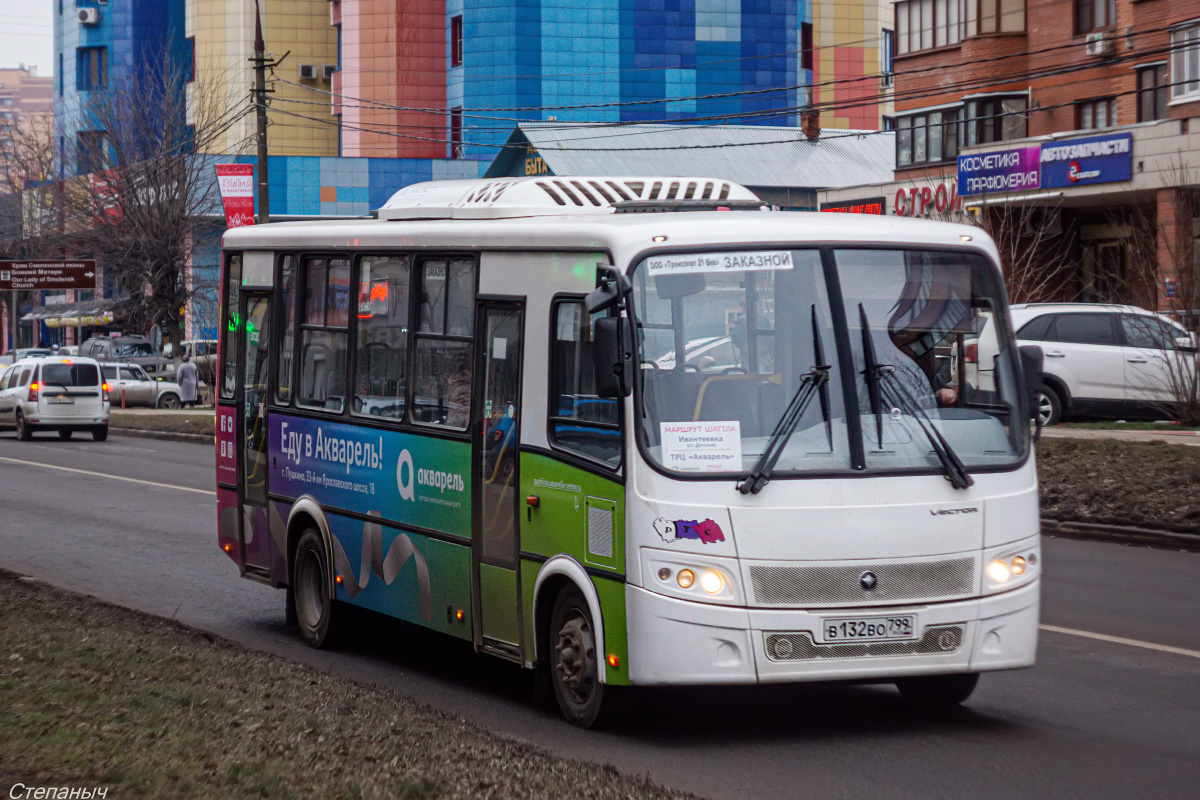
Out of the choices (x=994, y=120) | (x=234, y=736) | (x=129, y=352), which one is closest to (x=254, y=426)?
(x=234, y=736)

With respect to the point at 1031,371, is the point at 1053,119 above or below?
above

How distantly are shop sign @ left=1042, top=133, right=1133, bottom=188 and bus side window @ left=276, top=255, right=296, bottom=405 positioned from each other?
30.6m

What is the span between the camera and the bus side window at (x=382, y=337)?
977 cm

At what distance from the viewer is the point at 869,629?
7.25 m

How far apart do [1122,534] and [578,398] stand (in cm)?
936

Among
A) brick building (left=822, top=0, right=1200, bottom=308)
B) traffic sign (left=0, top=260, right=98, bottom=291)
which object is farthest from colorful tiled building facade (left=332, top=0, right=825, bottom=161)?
brick building (left=822, top=0, right=1200, bottom=308)

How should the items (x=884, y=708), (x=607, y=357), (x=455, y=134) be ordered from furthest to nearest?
(x=455, y=134)
(x=884, y=708)
(x=607, y=357)

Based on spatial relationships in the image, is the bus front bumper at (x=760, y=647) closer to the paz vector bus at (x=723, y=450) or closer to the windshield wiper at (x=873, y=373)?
the paz vector bus at (x=723, y=450)

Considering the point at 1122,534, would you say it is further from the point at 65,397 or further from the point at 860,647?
the point at 65,397

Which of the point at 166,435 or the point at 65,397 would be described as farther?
the point at 166,435

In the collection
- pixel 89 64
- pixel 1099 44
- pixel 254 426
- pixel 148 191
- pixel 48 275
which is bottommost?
pixel 254 426

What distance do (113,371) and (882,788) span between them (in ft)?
155

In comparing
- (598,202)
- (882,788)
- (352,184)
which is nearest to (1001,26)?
(352,184)

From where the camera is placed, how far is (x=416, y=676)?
980 centimetres
